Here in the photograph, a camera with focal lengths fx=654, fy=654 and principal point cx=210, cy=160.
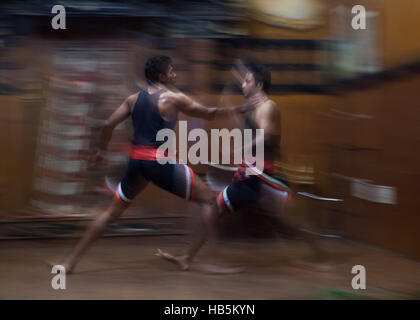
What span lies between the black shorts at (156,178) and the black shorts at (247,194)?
1.04 feet

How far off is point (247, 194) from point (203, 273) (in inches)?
32.1

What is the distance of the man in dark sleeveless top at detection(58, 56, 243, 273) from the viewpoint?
5.44 m

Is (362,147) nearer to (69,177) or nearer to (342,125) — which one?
(342,125)

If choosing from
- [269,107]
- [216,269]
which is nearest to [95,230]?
[216,269]

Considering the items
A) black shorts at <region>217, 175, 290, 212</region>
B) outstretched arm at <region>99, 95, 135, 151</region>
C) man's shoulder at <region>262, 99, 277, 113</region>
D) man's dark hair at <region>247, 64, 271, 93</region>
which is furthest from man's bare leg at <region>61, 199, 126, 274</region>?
man's dark hair at <region>247, 64, 271, 93</region>

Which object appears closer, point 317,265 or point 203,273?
point 203,273

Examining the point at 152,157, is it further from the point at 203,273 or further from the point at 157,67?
the point at 203,273

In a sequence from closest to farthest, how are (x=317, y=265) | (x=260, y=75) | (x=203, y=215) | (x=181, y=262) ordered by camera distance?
(x=203, y=215) < (x=260, y=75) < (x=181, y=262) < (x=317, y=265)

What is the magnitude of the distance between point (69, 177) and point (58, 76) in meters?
1.10

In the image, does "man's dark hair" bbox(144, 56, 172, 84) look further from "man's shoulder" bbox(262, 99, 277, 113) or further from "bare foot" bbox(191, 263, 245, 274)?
"bare foot" bbox(191, 263, 245, 274)

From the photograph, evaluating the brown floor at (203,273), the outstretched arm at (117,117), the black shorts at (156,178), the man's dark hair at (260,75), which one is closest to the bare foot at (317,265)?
the brown floor at (203,273)

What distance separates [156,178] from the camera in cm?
545

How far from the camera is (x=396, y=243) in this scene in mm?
6527

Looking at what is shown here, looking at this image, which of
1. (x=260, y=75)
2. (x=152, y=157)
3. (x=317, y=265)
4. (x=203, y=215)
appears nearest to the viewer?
(x=152, y=157)
